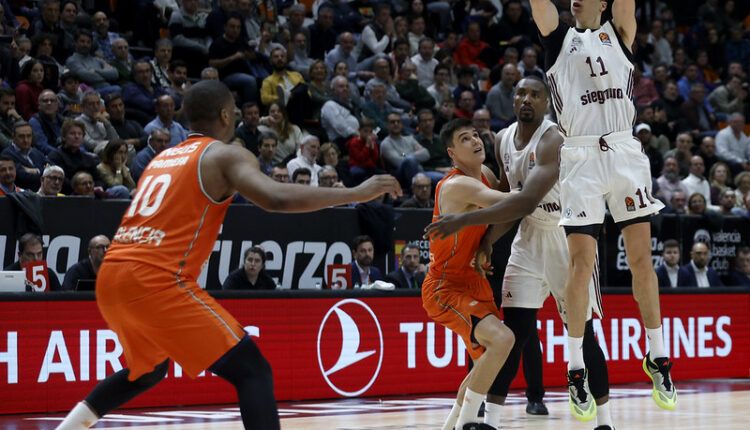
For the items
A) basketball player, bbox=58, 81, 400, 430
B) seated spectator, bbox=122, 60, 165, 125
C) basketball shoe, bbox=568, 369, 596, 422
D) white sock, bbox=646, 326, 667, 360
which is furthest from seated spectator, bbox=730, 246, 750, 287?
basketball player, bbox=58, 81, 400, 430

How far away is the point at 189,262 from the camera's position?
5445mm

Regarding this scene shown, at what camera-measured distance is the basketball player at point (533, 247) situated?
24.8 ft

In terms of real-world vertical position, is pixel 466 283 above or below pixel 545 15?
below

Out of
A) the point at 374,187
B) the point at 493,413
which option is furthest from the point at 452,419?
the point at 374,187

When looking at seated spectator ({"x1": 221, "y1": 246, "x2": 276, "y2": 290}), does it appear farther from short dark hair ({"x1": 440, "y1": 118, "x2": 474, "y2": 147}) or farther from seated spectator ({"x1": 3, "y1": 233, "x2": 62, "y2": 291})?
short dark hair ({"x1": 440, "y1": 118, "x2": 474, "y2": 147})

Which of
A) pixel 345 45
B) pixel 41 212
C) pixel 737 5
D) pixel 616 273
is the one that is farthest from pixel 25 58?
pixel 737 5

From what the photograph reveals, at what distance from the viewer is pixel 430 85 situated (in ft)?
61.3

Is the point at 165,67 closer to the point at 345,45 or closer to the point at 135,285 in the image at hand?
the point at 345,45

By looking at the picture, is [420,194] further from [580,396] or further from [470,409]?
[470,409]

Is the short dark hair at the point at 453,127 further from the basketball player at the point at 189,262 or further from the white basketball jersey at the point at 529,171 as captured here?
the basketball player at the point at 189,262

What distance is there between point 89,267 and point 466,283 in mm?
4974

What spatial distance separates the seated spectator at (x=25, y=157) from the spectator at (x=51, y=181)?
544 mm

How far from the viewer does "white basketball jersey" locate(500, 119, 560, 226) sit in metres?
8.22

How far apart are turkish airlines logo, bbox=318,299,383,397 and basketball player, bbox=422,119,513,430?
383cm
